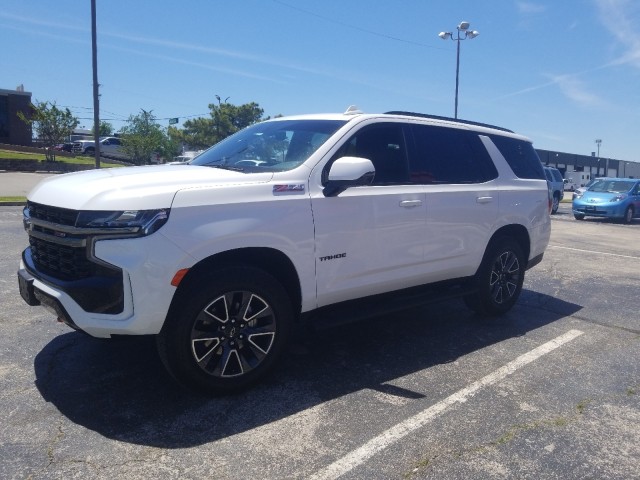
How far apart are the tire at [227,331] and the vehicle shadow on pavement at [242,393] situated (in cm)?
18

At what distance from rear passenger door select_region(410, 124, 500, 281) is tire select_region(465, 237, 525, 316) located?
19 cm

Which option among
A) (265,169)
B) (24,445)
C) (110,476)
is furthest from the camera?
(265,169)

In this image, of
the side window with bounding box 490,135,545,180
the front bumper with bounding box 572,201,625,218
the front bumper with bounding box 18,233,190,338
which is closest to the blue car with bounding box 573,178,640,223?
the front bumper with bounding box 572,201,625,218

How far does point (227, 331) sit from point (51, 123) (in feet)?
114

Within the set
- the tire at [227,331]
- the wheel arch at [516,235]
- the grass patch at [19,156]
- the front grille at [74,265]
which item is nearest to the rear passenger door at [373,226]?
the tire at [227,331]

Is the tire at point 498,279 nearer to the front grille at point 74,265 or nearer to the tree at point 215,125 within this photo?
the front grille at point 74,265

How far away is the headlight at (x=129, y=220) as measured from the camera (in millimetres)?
3248

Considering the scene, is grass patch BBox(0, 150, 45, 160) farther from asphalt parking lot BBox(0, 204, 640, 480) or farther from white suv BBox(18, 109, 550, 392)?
white suv BBox(18, 109, 550, 392)

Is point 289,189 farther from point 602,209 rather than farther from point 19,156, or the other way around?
point 19,156

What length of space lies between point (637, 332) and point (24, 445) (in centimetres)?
546

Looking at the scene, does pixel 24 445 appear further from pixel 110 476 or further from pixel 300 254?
pixel 300 254

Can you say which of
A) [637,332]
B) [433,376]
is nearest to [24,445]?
[433,376]

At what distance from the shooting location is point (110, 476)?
2.80 meters

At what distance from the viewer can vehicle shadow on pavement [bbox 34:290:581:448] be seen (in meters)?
3.38
